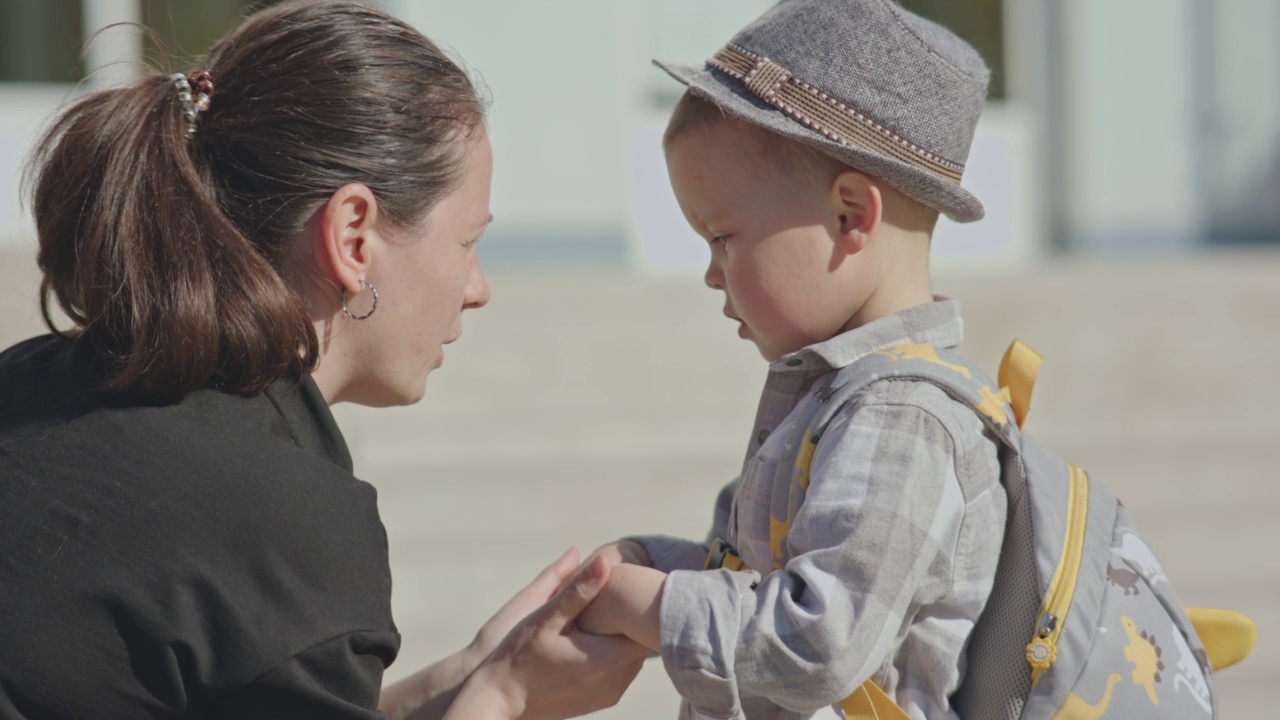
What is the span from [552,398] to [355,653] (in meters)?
3.14

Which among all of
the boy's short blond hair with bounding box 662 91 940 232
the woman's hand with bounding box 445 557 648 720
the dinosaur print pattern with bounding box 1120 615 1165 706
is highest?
the boy's short blond hair with bounding box 662 91 940 232

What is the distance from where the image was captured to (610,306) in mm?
4785

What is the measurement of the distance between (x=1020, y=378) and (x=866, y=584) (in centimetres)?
48

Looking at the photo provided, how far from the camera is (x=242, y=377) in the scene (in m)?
1.64

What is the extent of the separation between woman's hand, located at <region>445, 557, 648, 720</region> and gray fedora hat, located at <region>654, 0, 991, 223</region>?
2.35 feet

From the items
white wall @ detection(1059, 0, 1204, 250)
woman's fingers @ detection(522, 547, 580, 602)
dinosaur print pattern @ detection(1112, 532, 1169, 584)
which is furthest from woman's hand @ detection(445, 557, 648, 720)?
white wall @ detection(1059, 0, 1204, 250)

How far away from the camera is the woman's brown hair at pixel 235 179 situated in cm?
160

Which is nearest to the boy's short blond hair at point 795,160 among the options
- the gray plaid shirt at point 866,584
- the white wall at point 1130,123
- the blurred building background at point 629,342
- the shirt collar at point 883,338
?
the shirt collar at point 883,338

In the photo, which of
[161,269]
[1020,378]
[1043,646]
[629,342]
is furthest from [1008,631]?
[629,342]

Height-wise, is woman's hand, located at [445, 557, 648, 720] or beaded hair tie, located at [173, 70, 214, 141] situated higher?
beaded hair tie, located at [173, 70, 214, 141]

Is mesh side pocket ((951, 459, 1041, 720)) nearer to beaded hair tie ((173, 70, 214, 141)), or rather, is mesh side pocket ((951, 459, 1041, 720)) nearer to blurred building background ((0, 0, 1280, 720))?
beaded hair tie ((173, 70, 214, 141))

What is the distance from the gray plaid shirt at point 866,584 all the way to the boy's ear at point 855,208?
281mm

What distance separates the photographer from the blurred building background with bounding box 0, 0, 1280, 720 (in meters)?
4.54

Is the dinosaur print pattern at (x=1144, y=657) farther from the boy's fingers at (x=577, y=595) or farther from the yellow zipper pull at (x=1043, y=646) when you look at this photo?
the boy's fingers at (x=577, y=595)
